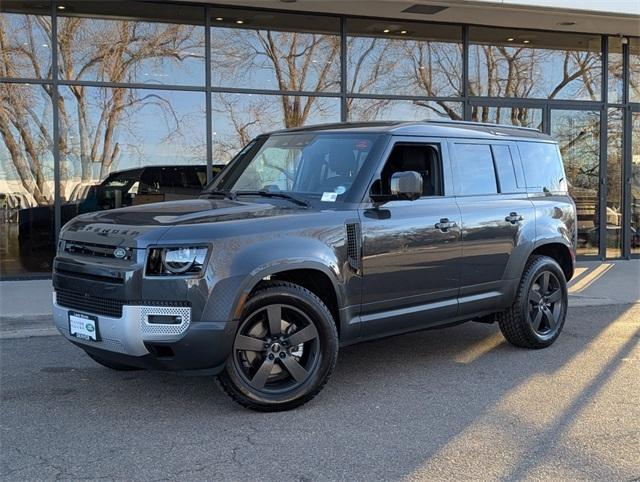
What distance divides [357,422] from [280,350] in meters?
0.69

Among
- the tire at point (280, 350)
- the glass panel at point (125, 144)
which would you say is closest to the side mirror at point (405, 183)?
the tire at point (280, 350)

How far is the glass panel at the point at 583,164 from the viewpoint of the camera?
12859 mm

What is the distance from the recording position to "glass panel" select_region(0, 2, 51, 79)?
10242 millimetres

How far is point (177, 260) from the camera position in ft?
13.7

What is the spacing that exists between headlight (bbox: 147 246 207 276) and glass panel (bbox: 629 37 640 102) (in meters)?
11.5

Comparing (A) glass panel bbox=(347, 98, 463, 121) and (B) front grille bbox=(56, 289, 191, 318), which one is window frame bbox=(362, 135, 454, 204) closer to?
(B) front grille bbox=(56, 289, 191, 318)

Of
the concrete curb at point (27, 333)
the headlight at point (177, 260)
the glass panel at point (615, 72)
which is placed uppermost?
the glass panel at point (615, 72)

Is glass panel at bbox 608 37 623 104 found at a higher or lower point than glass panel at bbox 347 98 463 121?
higher

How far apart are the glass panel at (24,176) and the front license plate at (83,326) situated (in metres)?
6.37

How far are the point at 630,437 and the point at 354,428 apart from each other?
1703 millimetres

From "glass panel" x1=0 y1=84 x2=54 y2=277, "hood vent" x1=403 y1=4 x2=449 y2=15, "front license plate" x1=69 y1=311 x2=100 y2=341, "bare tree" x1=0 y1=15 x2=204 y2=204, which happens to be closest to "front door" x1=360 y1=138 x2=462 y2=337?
"front license plate" x1=69 y1=311 x2=100 y2=341

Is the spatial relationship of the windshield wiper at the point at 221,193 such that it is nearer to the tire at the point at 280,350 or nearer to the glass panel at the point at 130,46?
the tire at the point at 280,350

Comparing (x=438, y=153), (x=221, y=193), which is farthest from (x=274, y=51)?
(x=438, y=153)

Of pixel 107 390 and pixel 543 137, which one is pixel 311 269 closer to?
pixel 107 390
